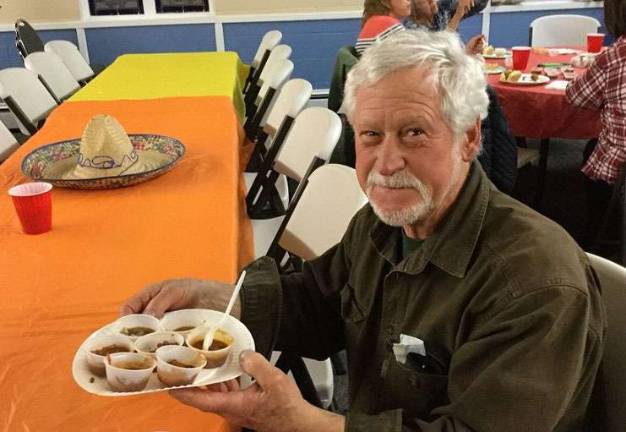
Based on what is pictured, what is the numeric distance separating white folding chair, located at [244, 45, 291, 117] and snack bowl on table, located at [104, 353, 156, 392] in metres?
2.93

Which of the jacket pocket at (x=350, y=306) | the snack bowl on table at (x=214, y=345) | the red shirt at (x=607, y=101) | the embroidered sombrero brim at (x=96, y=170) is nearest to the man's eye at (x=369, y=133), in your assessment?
the jacket pocket at (x=350, y=306)

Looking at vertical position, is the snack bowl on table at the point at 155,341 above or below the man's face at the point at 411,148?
below

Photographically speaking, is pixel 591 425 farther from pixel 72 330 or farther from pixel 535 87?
pixel 535 87

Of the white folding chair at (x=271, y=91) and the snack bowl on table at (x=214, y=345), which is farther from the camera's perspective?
the white folding chair at (x=271, y=91)

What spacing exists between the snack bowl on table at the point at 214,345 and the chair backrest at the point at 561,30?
425cm

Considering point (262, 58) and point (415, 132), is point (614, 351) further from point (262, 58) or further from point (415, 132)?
point (262, 58)

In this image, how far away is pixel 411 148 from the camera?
1.13 metres

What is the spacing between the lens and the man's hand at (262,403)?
91cm

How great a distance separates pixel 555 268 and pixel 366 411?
1.68 ft

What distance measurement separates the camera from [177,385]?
0.90 m

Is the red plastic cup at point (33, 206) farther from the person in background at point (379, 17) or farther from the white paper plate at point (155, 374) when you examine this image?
the person in background at point (379, 17)

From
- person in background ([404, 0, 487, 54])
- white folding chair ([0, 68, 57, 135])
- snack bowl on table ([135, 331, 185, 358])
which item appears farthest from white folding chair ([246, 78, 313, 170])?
snack bowl on table ([135, 331, 185, 358])

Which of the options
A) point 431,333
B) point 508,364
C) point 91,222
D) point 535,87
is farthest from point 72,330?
point 535,87

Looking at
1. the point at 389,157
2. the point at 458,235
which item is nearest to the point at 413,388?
the point at 458,235
